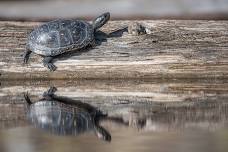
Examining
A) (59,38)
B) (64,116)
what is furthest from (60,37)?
(64,116)

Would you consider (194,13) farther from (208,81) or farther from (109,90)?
(109,90)

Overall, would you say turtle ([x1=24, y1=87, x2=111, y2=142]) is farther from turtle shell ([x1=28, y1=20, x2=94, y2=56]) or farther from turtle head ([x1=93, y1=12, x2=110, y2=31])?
turtle head ([x1=93, y1=12, x2=110, y2=31])

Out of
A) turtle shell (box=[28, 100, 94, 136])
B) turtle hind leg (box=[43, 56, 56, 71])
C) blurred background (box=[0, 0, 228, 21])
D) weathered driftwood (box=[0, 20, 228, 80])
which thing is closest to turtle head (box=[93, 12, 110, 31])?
weathered driftwood (box=[0, 20, 228, 80])

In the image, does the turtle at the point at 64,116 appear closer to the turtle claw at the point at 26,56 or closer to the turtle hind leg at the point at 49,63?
the turtle hind leg at the point at 49,63

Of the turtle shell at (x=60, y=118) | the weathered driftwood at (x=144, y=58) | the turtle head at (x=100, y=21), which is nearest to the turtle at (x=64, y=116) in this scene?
the turtle shell at (x=60, y=118)

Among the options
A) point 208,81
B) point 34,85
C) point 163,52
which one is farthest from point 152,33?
point 34,85
